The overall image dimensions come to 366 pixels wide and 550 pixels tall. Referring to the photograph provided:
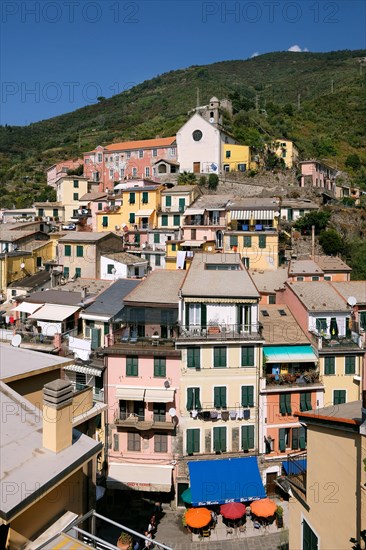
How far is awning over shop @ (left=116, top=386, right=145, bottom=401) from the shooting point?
23031mm

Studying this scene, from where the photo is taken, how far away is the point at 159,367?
2367 centimetres

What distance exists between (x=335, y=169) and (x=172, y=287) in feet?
174

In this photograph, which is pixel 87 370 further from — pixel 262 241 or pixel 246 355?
pixel 262 241

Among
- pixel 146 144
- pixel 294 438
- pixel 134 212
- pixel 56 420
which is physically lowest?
pixel 294 438

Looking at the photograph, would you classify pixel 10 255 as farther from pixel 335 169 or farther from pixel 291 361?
pixel 335 169

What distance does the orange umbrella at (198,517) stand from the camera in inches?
797

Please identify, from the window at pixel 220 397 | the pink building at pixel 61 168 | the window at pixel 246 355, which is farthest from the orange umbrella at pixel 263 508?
the pink building at pixel 61 168

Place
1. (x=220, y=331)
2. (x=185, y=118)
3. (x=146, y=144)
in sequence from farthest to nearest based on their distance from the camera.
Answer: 1. (x=185, y=118)
2. (x=146, y=144)
3. (x=220, y=331)

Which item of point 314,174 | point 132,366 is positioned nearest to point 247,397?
point 132,366

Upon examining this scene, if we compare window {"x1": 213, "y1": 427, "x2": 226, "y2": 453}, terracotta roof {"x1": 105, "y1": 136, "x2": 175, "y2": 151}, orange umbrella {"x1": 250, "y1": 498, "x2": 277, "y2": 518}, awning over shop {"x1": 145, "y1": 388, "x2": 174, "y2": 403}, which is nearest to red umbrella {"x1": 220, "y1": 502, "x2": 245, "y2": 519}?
orange umbrella {"x1": 250, "y1": 498, "x2": 277, "y2": 518}

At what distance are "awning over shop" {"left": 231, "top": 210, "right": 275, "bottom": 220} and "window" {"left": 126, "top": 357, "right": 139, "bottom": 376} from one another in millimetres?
22194

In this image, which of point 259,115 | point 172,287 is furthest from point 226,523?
point 259,115

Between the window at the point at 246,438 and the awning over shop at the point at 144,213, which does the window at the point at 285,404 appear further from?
the awning over shop at the point at 144,213

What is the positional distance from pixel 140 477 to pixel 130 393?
4198mm
